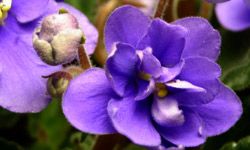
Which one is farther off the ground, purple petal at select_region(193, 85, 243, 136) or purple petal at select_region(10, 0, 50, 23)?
purple petal at select_region(10, 0, 50, 23)

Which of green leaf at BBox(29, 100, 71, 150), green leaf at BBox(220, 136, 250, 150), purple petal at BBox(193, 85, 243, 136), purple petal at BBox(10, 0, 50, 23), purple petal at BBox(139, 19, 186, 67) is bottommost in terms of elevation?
green leaf at BBox(29, 100, 71, 150)

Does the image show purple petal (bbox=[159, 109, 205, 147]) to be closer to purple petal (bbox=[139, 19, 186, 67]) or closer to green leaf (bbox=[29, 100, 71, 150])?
purple petal (bbox=[139, 19, 186, 67])

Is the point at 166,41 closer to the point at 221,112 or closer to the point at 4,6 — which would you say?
the point at 221,112

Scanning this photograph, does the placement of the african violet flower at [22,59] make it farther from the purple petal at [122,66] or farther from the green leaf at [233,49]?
the green leaf at [233,49]

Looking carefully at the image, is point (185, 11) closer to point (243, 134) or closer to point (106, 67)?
point (243, 134)

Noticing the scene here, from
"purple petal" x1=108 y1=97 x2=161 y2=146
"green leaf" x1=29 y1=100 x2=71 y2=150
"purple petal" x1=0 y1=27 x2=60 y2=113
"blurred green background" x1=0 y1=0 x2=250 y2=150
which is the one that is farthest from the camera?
"green leaf" x1=29 y1=100 x2=71 y2=150

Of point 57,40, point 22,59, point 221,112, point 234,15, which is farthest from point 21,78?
point 234,15

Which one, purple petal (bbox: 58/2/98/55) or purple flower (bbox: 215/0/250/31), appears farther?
purple flower (bbox: 215/0/250/31)

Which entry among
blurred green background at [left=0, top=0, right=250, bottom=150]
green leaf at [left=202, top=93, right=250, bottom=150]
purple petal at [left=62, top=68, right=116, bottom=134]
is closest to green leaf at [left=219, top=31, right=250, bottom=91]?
blurred green background at [left=0, top=0, right=250, bottom=150]
